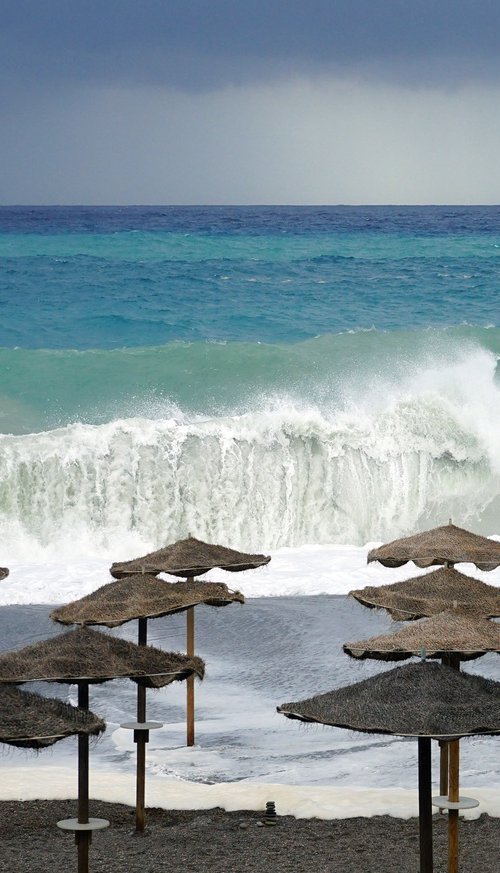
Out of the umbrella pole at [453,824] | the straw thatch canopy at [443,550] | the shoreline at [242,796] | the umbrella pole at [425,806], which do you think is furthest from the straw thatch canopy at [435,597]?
the umbrella pole at [425,806]

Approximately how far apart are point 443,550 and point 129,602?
4.29 metres

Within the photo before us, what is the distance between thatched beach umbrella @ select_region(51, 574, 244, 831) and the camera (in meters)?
12.2

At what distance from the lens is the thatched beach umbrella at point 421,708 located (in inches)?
338

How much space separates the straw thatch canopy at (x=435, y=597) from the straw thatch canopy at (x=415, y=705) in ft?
11.7

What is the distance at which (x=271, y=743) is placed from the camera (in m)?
14.8

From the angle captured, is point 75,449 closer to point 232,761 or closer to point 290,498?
point 290,498

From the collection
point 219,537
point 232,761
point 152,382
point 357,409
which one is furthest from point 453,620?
point 152,382

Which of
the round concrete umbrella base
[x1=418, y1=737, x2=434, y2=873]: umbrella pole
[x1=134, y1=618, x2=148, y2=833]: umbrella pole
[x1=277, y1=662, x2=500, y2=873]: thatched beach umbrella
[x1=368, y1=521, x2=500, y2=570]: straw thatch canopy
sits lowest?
[x1=134, y1=618, x2=148, y2=833]: umbrella pole

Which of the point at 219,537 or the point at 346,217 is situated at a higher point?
the point at 346,217

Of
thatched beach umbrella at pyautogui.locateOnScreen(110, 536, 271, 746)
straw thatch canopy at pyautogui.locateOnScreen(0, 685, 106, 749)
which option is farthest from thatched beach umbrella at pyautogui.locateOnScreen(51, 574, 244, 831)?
straw thatch canopy at pyautogui.locateOnScreen(0, 685, 106, 749)

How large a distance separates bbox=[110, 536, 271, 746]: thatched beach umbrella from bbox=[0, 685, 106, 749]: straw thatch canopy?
5256 mm

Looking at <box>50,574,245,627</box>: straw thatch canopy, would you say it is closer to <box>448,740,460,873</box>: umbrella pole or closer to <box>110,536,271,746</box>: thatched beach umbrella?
<box>110,536,271,746</box>: thatched beach umbrella

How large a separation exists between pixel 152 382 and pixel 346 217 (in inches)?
2178

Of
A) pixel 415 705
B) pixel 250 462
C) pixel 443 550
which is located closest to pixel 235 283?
pixel 250 462
